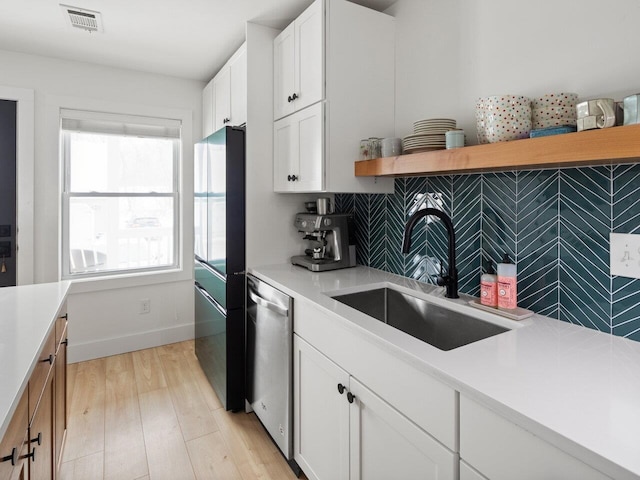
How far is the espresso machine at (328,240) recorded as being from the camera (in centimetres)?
219

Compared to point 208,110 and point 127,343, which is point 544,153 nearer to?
point 208,110

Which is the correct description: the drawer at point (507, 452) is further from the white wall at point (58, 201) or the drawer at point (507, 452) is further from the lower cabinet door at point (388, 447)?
the white wall at point (58, 201)

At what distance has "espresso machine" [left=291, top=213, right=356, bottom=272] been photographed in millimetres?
2189

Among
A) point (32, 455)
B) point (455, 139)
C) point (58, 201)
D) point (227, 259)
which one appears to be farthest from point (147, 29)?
point (32, 455)

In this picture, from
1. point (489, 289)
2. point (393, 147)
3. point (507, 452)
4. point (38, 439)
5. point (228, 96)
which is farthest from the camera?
point (228, 96)

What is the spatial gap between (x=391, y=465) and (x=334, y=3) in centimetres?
205

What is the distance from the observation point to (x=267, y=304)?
6.49ft

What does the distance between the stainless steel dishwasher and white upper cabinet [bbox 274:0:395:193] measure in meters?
0.64

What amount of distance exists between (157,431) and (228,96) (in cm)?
223

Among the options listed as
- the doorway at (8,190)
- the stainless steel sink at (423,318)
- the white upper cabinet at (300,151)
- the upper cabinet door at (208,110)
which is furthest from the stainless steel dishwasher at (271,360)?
the doorway at (8,190)

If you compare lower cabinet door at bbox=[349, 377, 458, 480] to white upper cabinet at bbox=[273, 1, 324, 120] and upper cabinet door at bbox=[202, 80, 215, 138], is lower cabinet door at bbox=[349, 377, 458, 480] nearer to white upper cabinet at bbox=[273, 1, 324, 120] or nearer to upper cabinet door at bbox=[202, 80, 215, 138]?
white upper cabinet at bbox=[273, 1, 324, 120]

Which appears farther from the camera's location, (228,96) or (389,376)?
(228,96)

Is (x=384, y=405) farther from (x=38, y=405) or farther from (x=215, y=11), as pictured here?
(x=215, y=11)

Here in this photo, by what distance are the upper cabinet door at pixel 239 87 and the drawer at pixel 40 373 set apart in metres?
1.60
